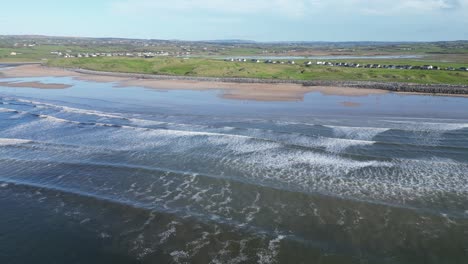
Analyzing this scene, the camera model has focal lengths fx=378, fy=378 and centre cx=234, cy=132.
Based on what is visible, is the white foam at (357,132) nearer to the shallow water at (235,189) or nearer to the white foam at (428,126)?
the shallow water at (235,189)

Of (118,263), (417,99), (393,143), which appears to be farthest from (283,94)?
(118,263)

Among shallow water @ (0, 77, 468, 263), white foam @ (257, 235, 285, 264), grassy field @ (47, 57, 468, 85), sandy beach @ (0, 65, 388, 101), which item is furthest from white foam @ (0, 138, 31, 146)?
grassy field @ (47, 57, 468, 85)

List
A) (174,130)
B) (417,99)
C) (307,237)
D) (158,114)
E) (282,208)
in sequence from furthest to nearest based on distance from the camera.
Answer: (417,99) → (158,114) → (174,130) → (282,208) → (307,237)

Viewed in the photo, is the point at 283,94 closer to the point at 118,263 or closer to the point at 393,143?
the point at 393,143

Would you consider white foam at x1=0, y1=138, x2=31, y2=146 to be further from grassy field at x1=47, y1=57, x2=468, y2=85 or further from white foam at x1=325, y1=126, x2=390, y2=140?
grassy field at x1=47, y1=57, x2=468, y2=85

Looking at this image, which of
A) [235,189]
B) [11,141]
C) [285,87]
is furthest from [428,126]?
[11,141]

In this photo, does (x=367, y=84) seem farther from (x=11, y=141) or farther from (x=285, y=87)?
(x=11, y=141)
